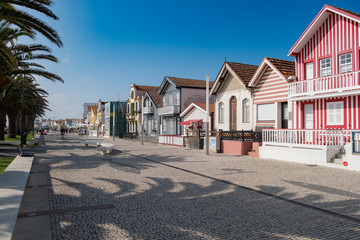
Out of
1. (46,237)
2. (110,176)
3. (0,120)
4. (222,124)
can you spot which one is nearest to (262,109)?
(222,124)

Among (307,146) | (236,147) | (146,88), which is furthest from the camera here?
(146,88)

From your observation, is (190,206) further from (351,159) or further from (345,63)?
(345,63)

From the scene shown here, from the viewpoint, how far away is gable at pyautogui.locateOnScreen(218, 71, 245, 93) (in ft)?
73.5

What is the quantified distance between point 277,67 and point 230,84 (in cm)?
518

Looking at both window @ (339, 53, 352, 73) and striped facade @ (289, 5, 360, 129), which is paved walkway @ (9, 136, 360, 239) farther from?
window @ (339, 53, 352, 73)

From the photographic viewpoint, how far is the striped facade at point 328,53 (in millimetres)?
14688

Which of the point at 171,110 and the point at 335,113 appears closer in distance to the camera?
the point at 335,113

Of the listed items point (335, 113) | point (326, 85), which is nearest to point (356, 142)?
point (335, 113)

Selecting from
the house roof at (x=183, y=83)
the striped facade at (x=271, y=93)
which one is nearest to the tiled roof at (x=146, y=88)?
the house roof at (x=183, y=83)

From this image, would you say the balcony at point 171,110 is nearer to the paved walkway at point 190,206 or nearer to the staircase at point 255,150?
the staircase at point 255,150

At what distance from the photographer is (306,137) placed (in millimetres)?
14102

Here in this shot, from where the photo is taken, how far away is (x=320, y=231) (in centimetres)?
474

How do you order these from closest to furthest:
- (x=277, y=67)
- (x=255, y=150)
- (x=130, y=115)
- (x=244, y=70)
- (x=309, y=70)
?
1. (x=255, y=150)
2. (x=309, y=70)
3. (x=277, y=67)
4. (x=244, y=70)
5. (x=130, y=115)

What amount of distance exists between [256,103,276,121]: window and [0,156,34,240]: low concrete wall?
49.1ft
